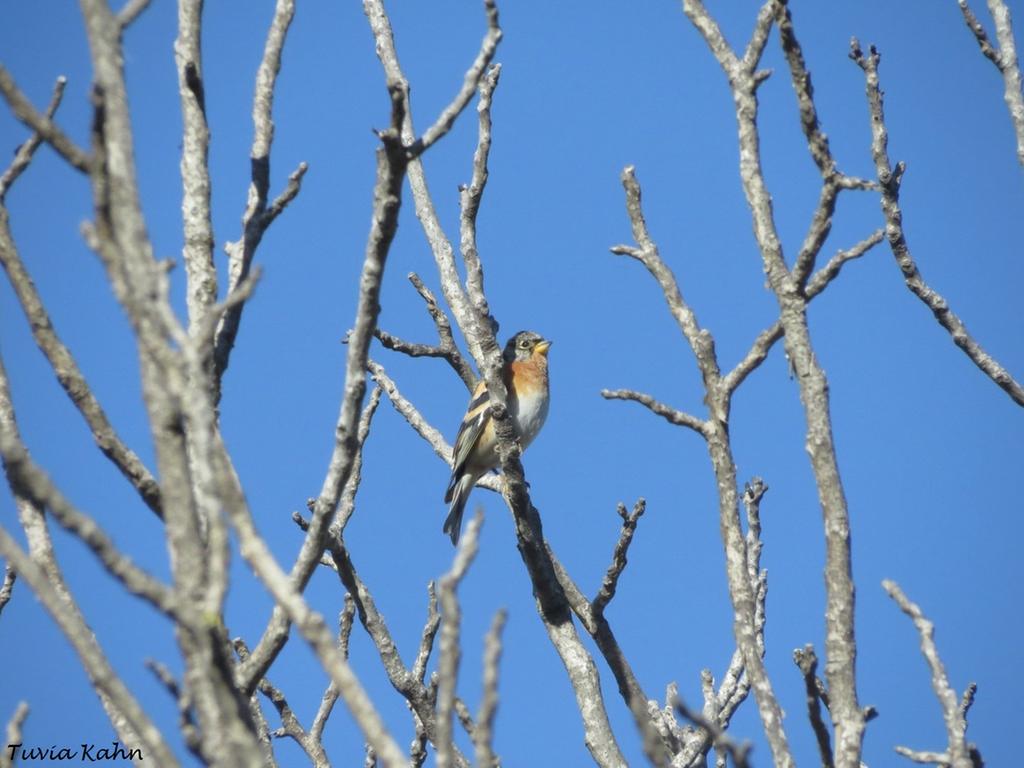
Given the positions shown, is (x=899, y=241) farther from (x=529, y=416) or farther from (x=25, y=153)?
(x=529, y=416)

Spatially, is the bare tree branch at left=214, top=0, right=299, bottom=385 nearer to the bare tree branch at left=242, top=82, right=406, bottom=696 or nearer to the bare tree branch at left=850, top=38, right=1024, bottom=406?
the bare tree branch at left=242, top=82, right=406, bottom=696

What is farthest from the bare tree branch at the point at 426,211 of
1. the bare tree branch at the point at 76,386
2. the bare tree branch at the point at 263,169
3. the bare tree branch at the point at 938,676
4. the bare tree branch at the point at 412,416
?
the bare tree branch at the point at 938,676

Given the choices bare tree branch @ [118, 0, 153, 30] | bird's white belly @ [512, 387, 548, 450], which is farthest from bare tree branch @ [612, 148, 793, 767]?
bird's white belly @ [512, 387, 548, 450]

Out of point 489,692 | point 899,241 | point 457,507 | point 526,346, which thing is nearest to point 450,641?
point 489,692

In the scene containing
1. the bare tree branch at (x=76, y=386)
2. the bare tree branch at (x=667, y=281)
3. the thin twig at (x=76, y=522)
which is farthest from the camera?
the bare tree branch at (x=667, y=281)

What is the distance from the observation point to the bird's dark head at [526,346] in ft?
38.7

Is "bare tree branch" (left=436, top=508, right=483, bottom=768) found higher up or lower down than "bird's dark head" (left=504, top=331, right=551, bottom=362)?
lower down

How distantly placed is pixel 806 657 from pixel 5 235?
2.56m

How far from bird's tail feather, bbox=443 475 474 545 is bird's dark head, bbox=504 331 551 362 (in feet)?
4.74

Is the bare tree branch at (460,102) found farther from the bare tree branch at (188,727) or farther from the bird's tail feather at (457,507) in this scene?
the bird's tail feather at (457,507)

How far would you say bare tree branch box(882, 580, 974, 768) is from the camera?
321 centimetres

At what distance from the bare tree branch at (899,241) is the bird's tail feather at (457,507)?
5.82m

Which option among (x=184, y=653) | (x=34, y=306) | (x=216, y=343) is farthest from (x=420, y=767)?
(x=184, y=653)

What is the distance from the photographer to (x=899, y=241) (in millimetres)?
5516
